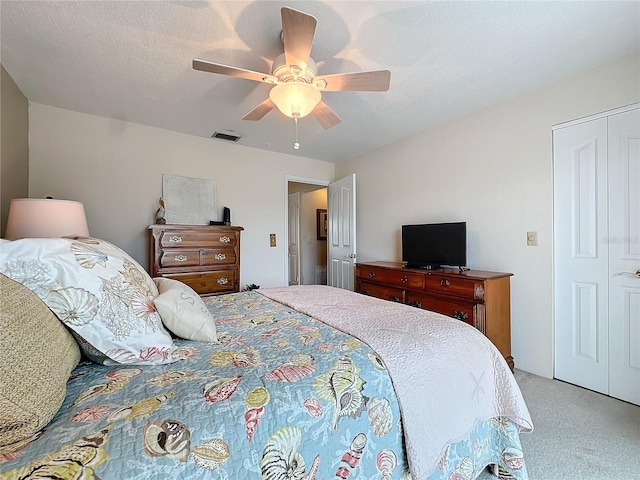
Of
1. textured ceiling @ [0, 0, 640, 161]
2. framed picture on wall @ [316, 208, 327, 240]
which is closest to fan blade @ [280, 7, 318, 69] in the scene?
textured ceiling @ [0, 0, 640, 161]

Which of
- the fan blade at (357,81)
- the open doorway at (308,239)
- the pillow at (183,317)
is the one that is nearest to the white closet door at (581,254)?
the fan blade at (357,81)

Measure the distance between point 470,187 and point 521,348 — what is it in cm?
158

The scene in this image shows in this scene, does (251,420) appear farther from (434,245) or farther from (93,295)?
(434,245)

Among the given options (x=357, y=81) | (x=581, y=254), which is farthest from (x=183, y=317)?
(x=581, y=254)

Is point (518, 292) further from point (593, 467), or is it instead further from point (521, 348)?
point (593, 467)

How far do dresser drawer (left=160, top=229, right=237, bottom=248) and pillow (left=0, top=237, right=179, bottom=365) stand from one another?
194 centimetres

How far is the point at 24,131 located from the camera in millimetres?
2559

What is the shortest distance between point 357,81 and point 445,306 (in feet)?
6.65

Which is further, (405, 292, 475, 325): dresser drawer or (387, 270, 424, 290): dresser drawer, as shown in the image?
(387, 270, 424, 290): dresser drawer

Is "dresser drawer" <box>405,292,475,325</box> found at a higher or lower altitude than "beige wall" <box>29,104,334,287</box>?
lower

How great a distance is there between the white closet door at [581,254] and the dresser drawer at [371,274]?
1.53 m

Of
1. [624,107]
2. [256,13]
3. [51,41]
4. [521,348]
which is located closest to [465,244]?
[521,348]

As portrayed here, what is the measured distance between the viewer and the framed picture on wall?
19.9ft

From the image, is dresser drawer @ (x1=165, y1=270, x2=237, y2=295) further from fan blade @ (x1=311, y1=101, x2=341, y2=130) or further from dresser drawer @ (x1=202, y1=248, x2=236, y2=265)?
fan blade @ (x1=311, y1=101, x2=341, y2=130)
